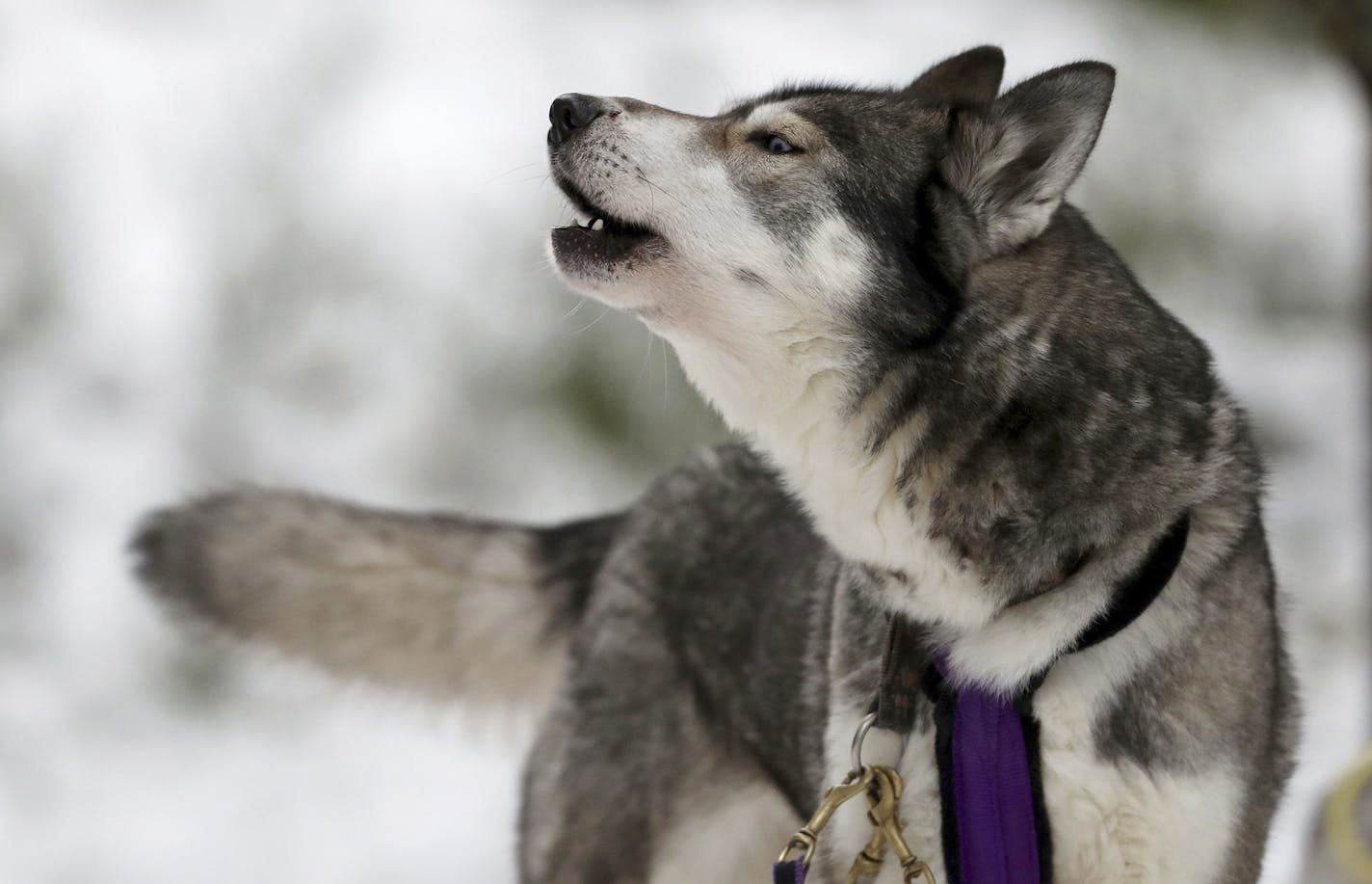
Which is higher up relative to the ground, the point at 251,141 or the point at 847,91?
the point at 251,141

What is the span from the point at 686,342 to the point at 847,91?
47 cm

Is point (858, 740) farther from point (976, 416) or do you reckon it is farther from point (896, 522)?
point (976, 416)

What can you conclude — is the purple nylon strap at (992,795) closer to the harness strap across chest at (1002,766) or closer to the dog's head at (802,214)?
the harness strap across chest at (1002,766)

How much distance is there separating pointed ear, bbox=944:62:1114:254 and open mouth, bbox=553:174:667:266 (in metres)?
0.44

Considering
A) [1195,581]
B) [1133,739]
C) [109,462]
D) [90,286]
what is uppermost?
[90,286]

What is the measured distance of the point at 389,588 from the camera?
117 inches

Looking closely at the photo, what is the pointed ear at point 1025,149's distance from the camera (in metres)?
1.87

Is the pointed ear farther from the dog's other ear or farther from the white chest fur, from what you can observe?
the white chest fur

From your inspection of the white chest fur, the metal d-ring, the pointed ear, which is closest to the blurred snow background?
the metal d-ring

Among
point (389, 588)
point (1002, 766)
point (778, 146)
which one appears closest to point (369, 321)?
point (389, 588)

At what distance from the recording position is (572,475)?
578cm

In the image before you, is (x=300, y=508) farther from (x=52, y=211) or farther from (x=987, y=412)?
(x=52, y=211)

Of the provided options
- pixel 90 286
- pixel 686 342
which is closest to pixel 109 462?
pixel 90 286

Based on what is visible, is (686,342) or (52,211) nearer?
(686,342)
